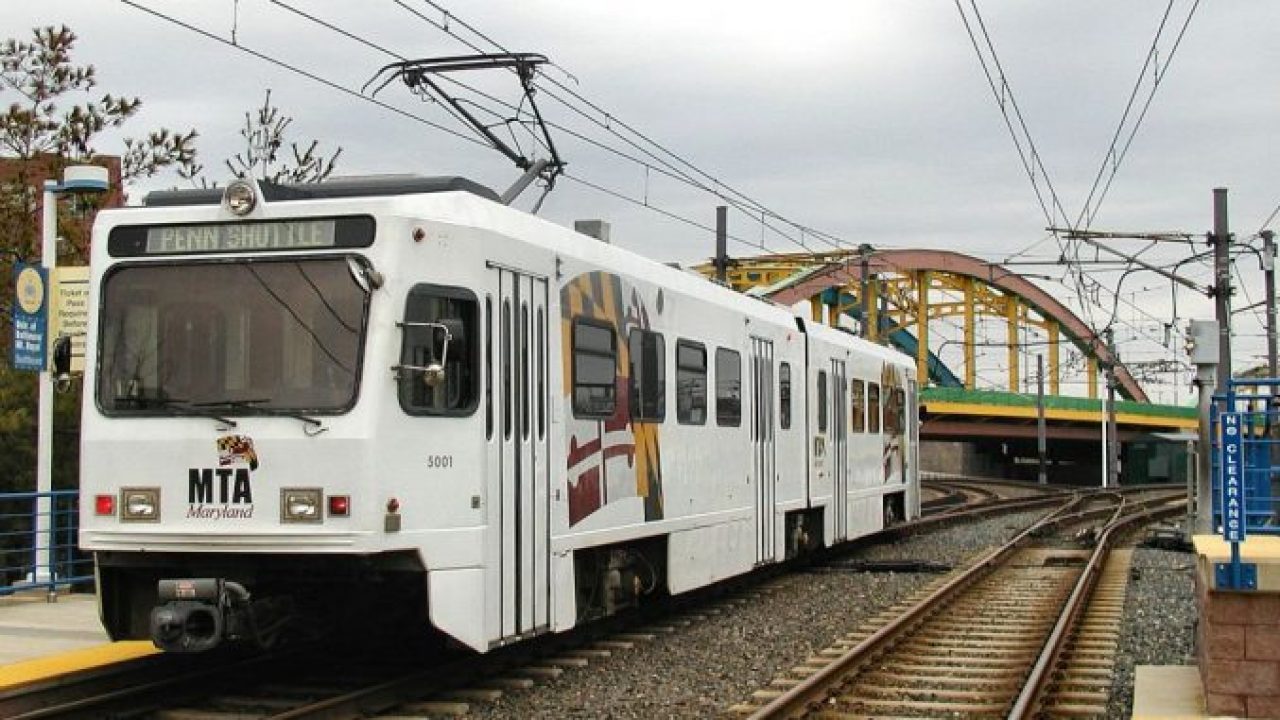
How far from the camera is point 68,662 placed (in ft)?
32.2

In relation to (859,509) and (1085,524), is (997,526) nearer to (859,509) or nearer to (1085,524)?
(1085,524)

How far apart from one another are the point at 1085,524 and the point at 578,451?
22.3 metres

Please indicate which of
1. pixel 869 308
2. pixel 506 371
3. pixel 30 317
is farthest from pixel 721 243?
pixel 869 308

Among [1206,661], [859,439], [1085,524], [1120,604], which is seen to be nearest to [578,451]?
[1206,661]

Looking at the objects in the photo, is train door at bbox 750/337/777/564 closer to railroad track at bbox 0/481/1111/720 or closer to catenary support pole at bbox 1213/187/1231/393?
railroad track at bbox 0/481/1111/720

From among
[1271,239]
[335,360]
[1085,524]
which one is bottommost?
[1085,524]

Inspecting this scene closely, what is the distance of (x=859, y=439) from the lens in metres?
21.3

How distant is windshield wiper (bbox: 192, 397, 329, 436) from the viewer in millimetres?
8803

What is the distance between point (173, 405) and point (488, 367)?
193cm

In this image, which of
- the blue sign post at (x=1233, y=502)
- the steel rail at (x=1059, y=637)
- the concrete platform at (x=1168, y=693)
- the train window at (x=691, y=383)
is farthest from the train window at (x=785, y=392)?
the blue sign post at (x=1233, y=502)

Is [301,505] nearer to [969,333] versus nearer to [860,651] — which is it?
[860,651]

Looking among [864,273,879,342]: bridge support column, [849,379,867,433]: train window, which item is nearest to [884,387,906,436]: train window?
[849,379,867,433]: train window

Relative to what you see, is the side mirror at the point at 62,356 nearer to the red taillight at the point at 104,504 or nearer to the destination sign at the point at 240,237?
the destination sign at the point at 240,237

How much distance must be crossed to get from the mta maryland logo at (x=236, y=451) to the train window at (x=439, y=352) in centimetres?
93
